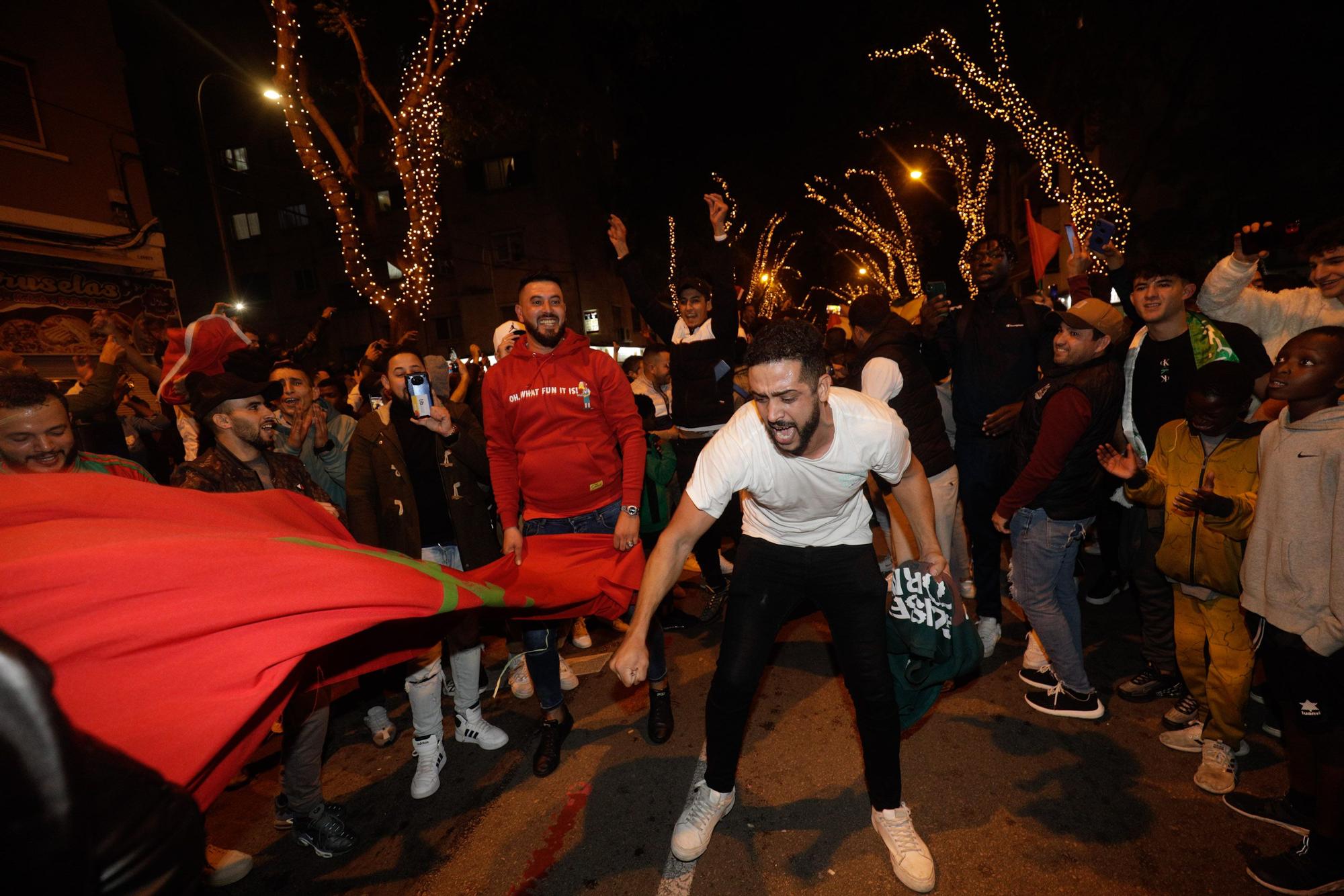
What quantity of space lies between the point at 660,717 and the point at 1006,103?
639 inches

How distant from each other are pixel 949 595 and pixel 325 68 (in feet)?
58.9

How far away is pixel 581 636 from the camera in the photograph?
5.55 meters

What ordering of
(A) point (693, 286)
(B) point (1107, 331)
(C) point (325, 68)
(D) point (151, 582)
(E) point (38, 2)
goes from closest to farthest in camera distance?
1. (D) point (151, 582)
2. (B) point (1107, 331)
3. (A) point (693, 286)
4. (E) point (38, 2)
5. (C) point (325, 68)

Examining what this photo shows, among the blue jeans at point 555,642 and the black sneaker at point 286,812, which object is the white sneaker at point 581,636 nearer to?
the blue jeans at point 555,642

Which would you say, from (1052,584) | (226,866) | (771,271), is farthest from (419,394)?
(771,271)

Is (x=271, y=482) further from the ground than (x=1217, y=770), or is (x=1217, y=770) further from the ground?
(x=271, y=482)

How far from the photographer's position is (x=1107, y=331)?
3.51 meters

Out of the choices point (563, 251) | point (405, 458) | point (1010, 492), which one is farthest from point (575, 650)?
point (563, 251)

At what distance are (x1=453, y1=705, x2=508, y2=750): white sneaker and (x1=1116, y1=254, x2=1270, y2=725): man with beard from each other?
4030mm

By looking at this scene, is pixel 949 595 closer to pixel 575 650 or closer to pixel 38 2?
pixel 575 650

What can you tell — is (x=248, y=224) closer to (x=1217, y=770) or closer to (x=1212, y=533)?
(x=1212, y=533)

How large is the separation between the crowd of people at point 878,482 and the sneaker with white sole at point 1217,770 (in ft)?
0.05

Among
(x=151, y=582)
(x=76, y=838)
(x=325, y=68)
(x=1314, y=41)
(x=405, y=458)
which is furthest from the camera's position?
(x=325, y=68)

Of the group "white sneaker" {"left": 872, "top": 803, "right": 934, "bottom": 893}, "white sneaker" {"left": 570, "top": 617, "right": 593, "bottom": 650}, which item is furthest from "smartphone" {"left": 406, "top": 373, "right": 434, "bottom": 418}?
"white sneaker" {"left": 872, "top": 803, "right": 934, "bottom": 893}
